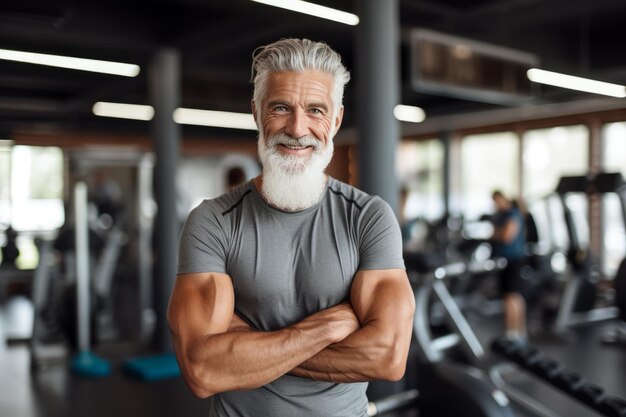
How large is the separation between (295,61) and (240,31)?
3784 mm

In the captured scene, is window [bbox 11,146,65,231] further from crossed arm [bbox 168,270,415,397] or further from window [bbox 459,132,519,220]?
crossed arm [bbox 168,270,415,397]

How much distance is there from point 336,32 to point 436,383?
12.2 ft

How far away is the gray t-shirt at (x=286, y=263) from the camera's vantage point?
1.07 meters

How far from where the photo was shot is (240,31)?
4.66 m

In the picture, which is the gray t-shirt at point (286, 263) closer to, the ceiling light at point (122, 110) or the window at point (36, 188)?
the ceiling light at point (122, 110)

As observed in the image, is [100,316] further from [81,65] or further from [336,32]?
[336,32]

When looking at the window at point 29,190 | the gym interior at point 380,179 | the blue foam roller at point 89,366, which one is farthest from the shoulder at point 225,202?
the window at point 29,190

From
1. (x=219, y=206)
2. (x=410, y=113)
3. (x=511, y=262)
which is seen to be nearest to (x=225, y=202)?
(x=219, y=206)

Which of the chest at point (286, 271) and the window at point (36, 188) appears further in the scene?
the window at point (36, 188)

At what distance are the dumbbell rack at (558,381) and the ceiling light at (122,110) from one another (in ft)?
21.0

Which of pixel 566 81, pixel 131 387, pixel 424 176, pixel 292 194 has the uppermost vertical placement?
pixel 566 81

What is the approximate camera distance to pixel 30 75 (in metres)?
7.00

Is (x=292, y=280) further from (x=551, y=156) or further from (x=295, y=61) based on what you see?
(x=551, y=156)

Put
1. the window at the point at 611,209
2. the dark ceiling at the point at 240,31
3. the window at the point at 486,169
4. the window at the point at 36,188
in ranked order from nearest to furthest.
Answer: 1. the dark ceiling at the point at 240,31
2. the window at the point at 611,209
3. the window at the point at 486,169
4. the window at the point at 36,188
